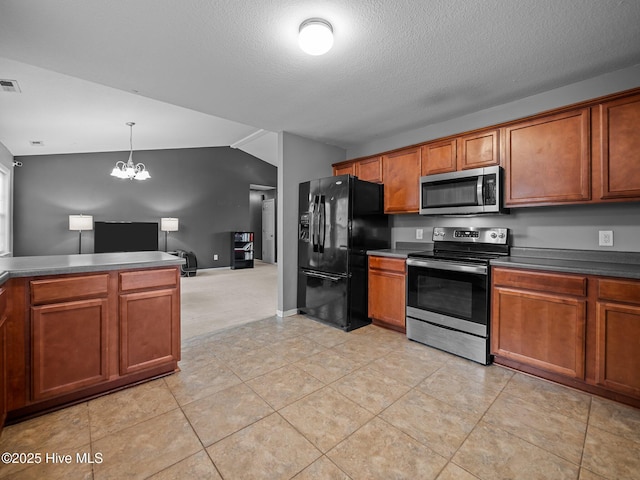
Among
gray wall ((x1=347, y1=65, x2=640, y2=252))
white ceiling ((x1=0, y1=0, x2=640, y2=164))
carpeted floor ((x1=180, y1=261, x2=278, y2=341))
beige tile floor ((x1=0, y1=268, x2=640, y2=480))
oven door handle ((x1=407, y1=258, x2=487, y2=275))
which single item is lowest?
beige tile floor ((x1=0, y1=268, x2=640, y2=480))

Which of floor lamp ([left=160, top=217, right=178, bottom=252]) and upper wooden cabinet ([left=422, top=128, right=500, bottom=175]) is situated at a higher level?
upper wooden cabinet ([left=422, top=128, right=500, bottom=175])

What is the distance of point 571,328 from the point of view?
2041 millimetres

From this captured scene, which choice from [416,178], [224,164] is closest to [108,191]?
[224,164]

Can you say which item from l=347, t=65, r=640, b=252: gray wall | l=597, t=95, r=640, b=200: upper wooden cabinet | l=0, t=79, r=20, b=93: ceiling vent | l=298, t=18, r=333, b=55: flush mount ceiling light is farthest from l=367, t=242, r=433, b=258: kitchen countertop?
l=0, t=79, r=20, b=93: ceiling vent

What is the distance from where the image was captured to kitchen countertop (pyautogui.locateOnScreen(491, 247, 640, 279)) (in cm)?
192

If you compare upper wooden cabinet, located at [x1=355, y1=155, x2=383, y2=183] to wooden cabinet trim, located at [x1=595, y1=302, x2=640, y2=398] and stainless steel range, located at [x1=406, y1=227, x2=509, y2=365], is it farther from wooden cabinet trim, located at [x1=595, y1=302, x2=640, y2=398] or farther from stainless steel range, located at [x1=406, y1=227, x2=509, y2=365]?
wooden cabinet trim, located at [x1=595, y1=302, x2=640, y2=398]

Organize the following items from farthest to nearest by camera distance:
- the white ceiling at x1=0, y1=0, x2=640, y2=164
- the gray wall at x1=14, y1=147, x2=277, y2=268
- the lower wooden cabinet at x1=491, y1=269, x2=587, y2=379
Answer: the gray wall at x1=14, y1=147, x2=277, y2=268 → the lower wooden cabinet at x1=491, y1=269, x2=587, y2=379 → the white ceiling at x1=0, y1=0, x2=640, y2=164

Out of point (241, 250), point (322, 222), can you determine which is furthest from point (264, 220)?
point (322, 222)

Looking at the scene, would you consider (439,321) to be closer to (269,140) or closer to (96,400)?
(96,400)

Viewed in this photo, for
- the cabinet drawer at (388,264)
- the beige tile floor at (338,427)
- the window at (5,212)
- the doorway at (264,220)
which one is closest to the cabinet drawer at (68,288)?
the beige tile floor at (338,427)

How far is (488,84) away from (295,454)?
301 centimetres

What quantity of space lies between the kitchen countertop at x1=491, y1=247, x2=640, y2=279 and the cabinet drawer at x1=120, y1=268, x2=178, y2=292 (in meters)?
2.53

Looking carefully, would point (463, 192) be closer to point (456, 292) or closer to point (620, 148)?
point (456, 292)

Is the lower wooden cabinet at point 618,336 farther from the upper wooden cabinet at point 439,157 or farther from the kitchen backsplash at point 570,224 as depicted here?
the upper wooden cabinet at point 439,157
